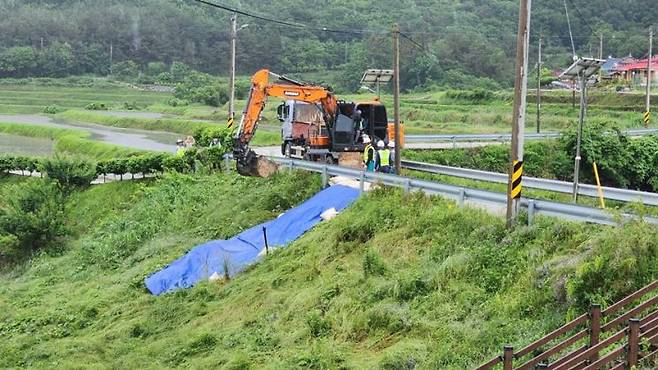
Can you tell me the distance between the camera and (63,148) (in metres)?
46.7

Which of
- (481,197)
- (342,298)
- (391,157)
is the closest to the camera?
(342,298)

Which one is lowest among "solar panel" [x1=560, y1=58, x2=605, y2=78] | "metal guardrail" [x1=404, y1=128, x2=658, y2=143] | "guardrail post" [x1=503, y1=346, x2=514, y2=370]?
"guardrail post" [x1=503, y1=346, x2=514, y2=370]

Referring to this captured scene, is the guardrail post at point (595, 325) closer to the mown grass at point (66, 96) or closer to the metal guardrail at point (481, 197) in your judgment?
the metal guardrail at point (481, 197)

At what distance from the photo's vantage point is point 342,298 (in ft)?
44.8

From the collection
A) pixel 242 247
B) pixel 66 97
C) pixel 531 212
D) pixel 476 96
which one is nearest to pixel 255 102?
pixel 242 247

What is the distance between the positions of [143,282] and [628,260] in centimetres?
1269

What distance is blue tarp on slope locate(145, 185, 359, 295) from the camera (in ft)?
58.4

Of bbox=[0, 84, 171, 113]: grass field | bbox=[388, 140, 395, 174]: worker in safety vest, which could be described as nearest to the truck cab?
bbox=[388, 140, 395, 174]: worker in safety vest

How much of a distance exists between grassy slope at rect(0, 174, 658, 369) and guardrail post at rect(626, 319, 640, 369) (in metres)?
2.55

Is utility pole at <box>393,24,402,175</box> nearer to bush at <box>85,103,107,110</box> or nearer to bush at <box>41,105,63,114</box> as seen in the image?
bush at <box>85,103,107,110</box>

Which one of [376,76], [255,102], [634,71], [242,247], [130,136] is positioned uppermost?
[634,71]

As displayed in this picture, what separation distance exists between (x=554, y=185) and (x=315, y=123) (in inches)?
409

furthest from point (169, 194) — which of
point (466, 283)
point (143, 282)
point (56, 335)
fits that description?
point (466, 283)

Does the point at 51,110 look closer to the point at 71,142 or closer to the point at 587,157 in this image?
the point at 71,142
